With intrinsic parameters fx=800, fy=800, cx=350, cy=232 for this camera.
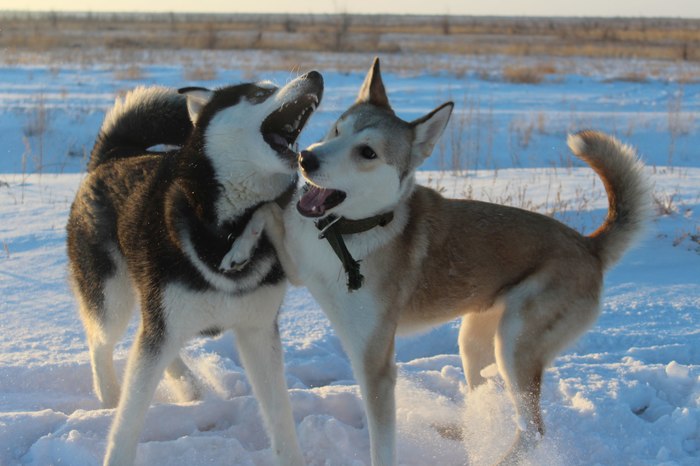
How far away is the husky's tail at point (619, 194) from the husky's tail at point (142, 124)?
6.28 ft

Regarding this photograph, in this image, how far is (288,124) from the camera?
10.4ft

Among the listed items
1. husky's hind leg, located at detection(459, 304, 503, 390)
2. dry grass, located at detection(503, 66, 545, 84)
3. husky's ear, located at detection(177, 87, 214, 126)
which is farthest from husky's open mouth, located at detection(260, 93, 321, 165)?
dry grass, located at detection(503, 66, 545, 84)

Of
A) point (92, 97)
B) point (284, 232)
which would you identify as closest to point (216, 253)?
point (284, 232)

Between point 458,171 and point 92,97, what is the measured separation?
7751 mm

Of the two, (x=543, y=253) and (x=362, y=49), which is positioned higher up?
(x=543, y=253)

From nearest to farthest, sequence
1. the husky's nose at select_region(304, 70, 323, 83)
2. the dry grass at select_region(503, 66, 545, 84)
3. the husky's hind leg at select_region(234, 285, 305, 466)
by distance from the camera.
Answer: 1. the husky's nose at select_region(304, 70, 323, 83)
2. the husky's hind leg at select_region(234, 285, 305, 466)
3. the dry grass at select_region(503, 66, 545, 84)

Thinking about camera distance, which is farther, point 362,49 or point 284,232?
point 362,49

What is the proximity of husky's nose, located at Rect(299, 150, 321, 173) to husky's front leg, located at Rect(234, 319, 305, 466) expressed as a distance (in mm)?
724

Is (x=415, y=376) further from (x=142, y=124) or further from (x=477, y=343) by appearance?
(x=142, y=124)

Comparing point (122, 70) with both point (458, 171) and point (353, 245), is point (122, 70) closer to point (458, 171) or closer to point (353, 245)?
point (458, 171)

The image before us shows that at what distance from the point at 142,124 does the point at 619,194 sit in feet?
7.70

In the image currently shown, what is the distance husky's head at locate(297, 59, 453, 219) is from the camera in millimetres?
2953

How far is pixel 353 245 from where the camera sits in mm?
3107

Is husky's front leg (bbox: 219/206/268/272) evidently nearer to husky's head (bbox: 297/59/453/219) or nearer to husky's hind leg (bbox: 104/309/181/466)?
husky's head (bbox: 297/59/453/219)
